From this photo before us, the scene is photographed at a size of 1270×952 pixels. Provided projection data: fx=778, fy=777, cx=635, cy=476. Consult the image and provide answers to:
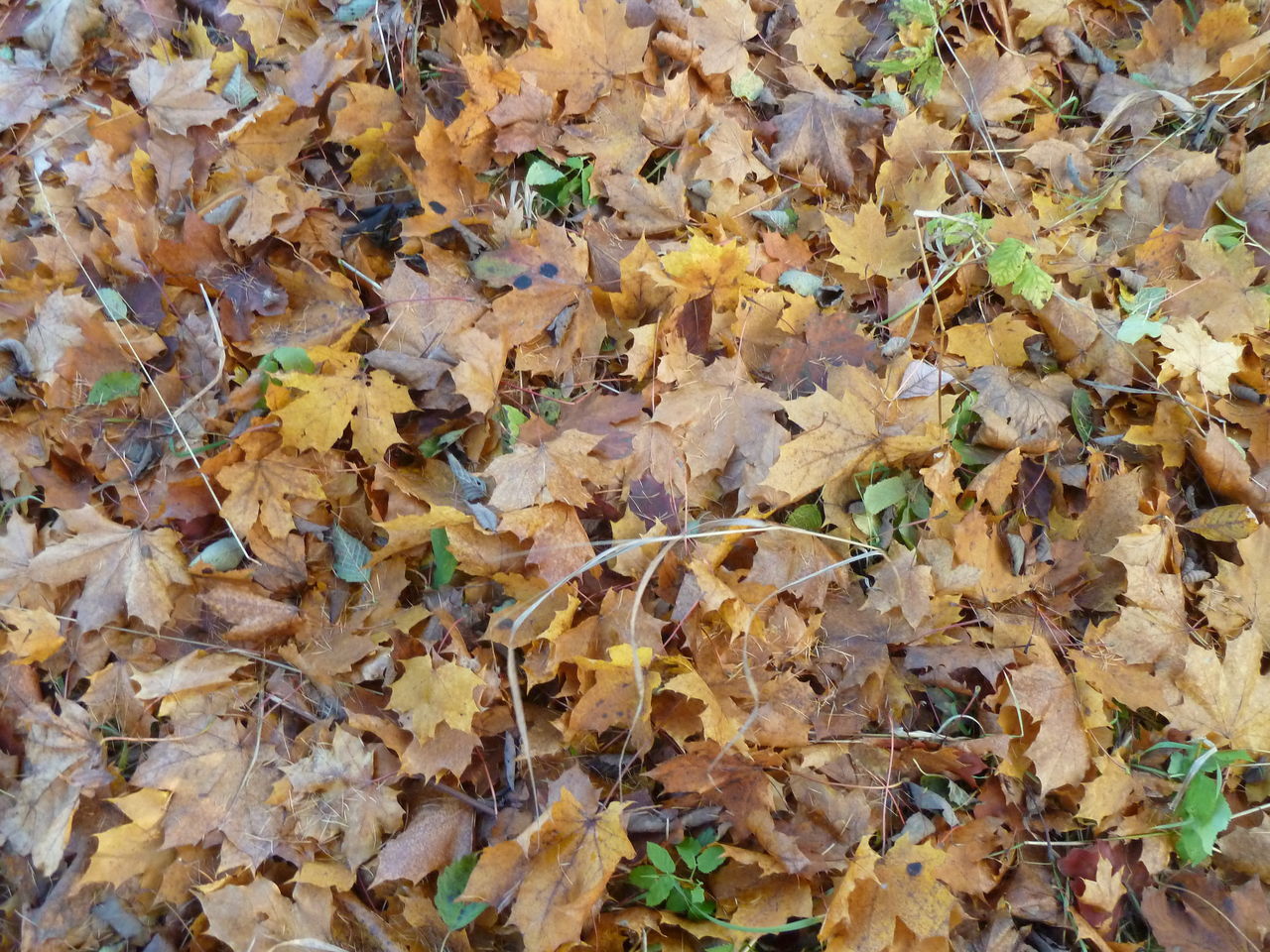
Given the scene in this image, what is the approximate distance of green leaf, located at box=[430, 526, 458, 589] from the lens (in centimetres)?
168

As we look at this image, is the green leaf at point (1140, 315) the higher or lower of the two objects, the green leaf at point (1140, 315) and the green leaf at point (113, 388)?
the lower

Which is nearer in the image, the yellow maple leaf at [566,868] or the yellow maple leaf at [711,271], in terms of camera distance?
the yellow maple leaf at [566,868]

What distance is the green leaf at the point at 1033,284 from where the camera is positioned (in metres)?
1.73

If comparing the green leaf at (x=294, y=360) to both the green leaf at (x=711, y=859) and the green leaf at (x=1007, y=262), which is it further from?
the green leaf at (x=1007, y=262)

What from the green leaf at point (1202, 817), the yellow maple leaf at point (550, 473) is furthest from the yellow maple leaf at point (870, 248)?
the green leaf at point (1202, 817)

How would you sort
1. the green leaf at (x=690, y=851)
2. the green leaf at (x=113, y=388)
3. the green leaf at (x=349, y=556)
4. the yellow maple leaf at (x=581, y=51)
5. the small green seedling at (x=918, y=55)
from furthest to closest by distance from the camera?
the small green seedling at (x=918, y=55), the yellow maple leaf at (x=581, y=51), the green leaf at (x=113, y=388), the green leaf at (x=349, y=556), the green leaf at (x=690, y=851)

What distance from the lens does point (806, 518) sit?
1.69 m

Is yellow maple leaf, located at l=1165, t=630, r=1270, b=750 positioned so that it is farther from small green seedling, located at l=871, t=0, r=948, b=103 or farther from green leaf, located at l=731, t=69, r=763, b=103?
green leaf, located at l=731, t=69, r=763, b=103

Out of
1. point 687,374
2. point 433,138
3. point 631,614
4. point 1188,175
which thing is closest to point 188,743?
point 631,614

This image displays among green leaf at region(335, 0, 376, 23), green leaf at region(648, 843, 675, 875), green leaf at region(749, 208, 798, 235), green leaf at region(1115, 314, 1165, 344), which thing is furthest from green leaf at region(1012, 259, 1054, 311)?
green leaf at region(335, 0, 376, 23)

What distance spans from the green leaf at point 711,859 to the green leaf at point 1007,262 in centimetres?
135

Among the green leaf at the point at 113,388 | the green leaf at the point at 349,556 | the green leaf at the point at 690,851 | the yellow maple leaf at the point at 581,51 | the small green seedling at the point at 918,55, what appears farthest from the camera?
the small green seedling at the point at 918,55


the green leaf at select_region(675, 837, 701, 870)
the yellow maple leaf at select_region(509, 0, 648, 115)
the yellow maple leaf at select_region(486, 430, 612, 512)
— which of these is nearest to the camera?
the green leaf at select_region(675, 837, 701, 870)

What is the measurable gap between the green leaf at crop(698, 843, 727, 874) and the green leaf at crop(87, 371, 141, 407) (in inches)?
65.2
